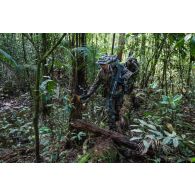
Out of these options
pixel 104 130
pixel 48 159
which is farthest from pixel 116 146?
pixel 48 159

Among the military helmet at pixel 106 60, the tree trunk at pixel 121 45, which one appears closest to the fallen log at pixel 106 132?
the military helmet at pixel 106 60

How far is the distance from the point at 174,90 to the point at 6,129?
79.1 inches

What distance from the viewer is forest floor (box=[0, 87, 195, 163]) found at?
8.70 ft

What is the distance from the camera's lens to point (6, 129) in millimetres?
3492

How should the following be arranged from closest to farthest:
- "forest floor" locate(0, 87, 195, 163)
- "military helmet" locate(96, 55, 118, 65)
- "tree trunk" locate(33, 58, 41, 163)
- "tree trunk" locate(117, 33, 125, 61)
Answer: "tree trunk" locate(33, 58, 41, 163), "forest floor" locate(0, 87, 195, 163), "military helmet" locate(96, 55, 118, 65), "tree trunk" locate(117, 33, 125, 61)

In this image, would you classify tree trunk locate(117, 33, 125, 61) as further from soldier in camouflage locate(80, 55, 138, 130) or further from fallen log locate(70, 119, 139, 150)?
fallen log locate(70, 119, 139, 150)

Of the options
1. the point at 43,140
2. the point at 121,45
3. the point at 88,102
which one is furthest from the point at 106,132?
the point at 121,45

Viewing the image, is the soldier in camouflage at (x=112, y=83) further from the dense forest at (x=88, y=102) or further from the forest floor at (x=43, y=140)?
the forest floor at (x=43, y=140)

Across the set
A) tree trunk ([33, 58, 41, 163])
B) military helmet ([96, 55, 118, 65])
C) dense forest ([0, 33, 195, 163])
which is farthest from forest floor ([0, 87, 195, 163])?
military helmet ([96, 55, 118, 65])

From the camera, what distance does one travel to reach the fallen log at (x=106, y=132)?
8.93 feet

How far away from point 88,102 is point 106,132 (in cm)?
55
